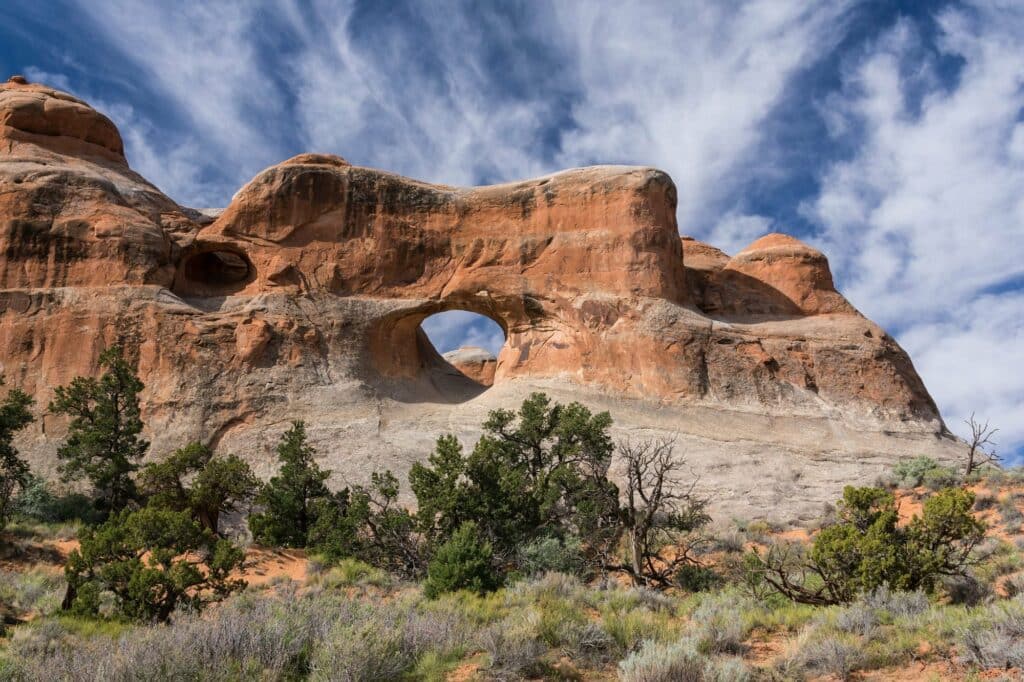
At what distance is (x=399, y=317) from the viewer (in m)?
28.2

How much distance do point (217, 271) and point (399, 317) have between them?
30.0 feet

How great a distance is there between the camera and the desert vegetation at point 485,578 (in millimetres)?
5941

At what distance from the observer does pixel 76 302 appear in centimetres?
2483

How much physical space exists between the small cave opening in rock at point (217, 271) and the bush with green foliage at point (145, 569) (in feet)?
64.3

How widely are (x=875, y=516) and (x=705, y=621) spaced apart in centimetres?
391

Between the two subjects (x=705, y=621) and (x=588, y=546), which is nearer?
(x=705, y=621)

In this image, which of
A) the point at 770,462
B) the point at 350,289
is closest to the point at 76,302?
the point at 350,289

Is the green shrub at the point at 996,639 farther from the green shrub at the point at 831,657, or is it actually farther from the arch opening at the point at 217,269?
the arch opening at the point at 217,269

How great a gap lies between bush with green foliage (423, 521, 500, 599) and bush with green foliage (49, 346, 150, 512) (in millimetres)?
11122

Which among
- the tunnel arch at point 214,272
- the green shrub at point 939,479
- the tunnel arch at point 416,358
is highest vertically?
the tunnel arch at point 214,272

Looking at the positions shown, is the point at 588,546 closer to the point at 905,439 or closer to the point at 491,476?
the point at 491,476

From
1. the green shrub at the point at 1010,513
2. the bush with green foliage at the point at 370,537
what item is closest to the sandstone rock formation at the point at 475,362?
the bush with green foliage at the point at 370,537

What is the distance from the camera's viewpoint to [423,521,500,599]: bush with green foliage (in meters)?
10.7

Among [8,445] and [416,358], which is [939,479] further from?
[8,445]
